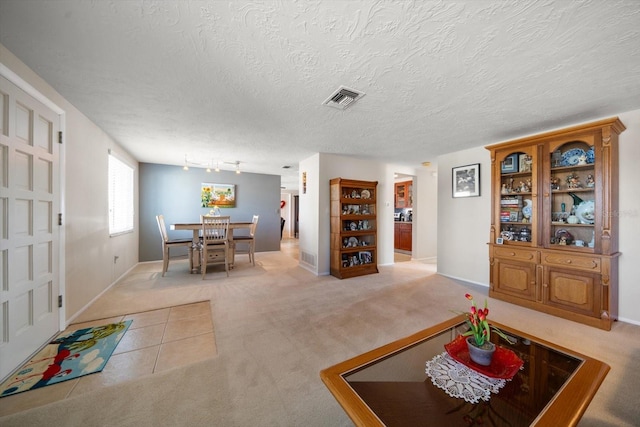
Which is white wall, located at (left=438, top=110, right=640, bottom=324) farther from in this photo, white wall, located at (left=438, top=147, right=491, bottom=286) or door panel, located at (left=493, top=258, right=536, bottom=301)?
door panel, located at (left=493, top=258, right=536, bottom=301)

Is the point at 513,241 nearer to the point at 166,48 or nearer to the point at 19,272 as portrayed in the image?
the point at 166,48

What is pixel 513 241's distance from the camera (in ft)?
9.91

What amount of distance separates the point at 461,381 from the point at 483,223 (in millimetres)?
3329

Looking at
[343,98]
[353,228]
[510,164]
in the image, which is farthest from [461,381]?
[353,228]

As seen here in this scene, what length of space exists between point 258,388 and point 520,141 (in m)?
3.92

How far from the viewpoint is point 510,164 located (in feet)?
10.2

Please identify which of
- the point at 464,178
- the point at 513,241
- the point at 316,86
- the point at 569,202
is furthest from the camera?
the point at 464,178

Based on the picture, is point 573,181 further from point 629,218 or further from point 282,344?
point 282,344

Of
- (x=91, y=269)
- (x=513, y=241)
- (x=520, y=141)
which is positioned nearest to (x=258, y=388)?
(x=91, y=269)

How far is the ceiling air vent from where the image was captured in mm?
2053

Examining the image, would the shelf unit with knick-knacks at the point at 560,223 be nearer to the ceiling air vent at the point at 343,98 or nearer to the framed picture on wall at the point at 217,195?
the ceiling air vent at the point at 343,98

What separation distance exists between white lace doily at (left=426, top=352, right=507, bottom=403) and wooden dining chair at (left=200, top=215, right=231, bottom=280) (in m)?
3.73

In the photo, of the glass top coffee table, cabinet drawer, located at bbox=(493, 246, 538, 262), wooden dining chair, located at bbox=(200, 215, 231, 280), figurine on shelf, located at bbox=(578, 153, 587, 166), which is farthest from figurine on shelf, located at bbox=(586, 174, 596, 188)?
wooden dining chair, located at bbox=(200, 215, 231, 280)

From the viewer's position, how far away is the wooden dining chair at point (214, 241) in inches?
159
